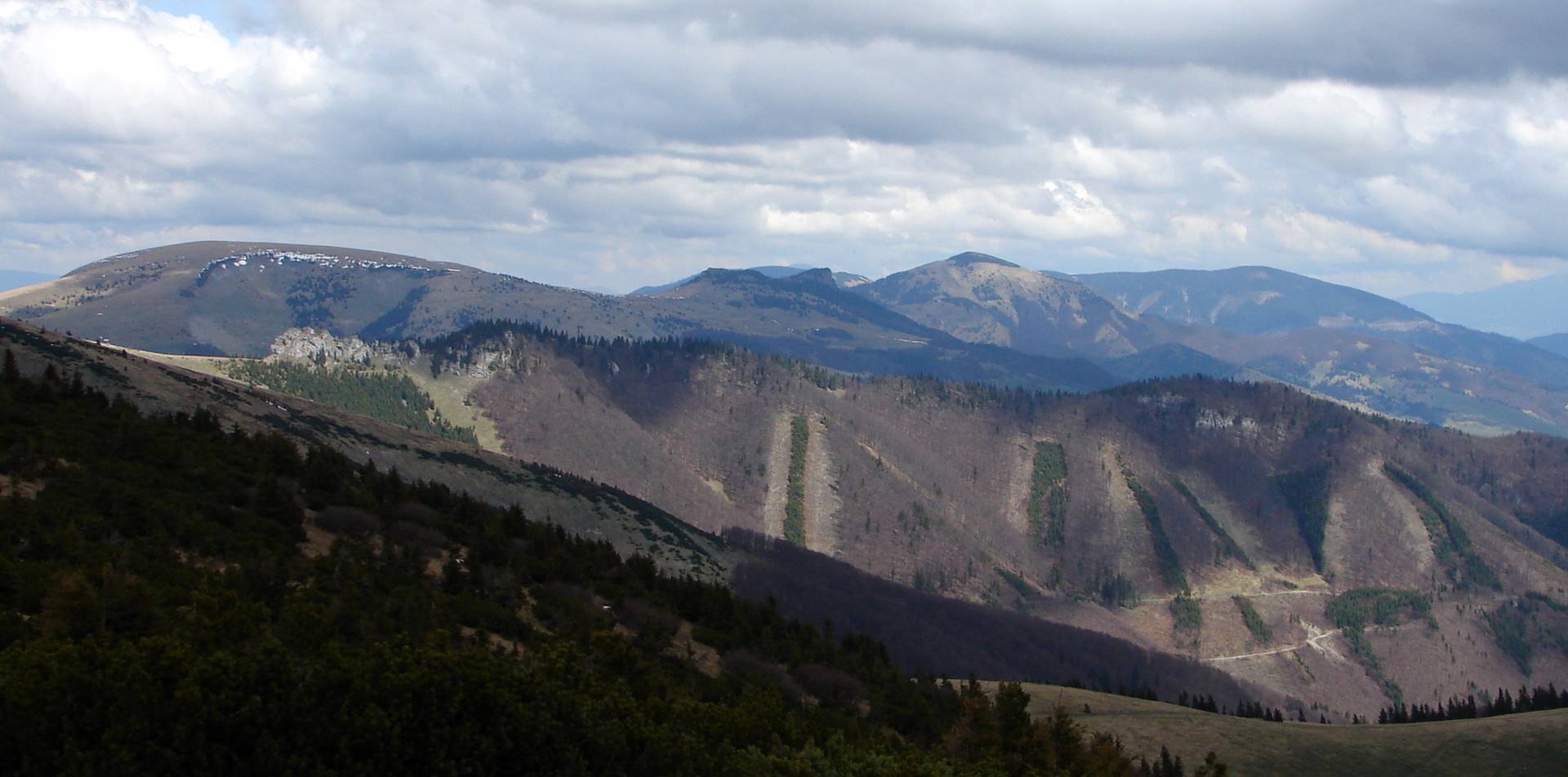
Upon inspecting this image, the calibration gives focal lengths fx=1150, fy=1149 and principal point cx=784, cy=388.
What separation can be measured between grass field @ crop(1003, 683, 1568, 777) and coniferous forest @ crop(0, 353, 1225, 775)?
13.0 metres

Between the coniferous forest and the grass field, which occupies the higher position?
the coniferous forest

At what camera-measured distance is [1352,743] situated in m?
119

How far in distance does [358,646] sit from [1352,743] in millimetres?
107065

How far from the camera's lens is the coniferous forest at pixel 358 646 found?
38531mm

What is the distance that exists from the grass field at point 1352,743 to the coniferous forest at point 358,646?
13042mm

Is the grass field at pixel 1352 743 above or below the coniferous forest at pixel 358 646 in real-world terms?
below

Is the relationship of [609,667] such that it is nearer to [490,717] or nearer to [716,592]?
[490,717]

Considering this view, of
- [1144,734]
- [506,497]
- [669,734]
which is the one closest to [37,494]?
[669,734]

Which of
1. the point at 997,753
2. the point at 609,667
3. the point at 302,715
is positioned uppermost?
the point at 302,715

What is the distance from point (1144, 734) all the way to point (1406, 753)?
25.4 metres

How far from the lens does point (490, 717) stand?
4322 centimetres

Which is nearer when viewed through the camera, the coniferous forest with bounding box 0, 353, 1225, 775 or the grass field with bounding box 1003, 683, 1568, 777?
the coniferous forest with bounding box 0, 353, 1225, 775

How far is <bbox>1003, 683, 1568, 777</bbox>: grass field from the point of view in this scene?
374ft

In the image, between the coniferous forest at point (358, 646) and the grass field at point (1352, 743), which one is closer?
the coniferous forest at point (358, 646)
